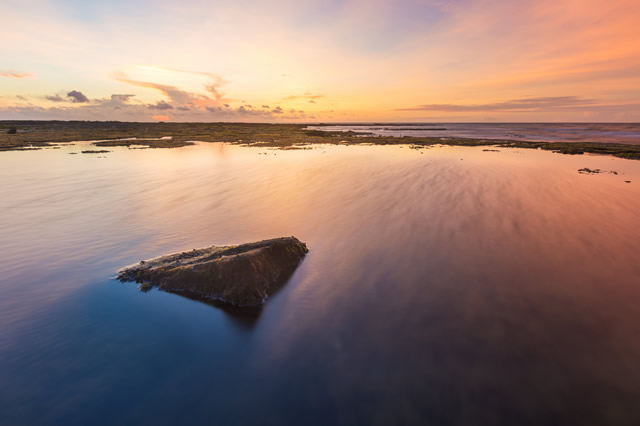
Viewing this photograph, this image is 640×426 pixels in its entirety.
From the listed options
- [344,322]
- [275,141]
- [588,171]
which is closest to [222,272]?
[344,322]

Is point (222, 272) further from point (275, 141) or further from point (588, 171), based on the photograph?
point (275, 141)

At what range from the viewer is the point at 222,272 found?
9070 millimetres

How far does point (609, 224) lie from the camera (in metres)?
15.1

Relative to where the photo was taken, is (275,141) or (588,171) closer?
(588,171)

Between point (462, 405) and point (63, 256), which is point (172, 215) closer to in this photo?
point (63, 256)

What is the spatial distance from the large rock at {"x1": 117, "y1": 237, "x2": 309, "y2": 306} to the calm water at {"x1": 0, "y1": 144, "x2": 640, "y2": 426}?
51 cm

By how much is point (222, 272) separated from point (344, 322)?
3.94 metres

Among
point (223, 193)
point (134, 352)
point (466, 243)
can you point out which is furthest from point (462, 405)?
point (223, 193)

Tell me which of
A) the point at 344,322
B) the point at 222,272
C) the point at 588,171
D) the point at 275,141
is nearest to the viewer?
the point at 344,322

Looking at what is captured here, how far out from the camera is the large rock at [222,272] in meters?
8.87

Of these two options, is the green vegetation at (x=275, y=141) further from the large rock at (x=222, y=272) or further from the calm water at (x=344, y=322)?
the large rock at (x=222, y=272)

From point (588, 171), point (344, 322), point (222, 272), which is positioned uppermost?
point (222, 272)

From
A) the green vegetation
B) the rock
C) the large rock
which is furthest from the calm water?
the green vegetation

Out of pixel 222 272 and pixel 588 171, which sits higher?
pixel 222 272
